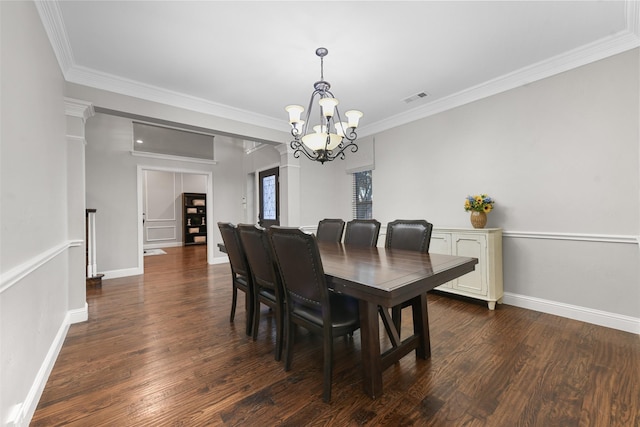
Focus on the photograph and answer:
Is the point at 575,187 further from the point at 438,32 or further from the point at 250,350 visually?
the point at 250,350

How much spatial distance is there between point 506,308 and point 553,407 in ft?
5.54

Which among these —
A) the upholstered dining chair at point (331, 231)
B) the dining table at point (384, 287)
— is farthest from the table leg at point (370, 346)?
the upholstered dining chair at point (331, 231)

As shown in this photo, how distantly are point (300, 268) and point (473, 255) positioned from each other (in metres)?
2.39

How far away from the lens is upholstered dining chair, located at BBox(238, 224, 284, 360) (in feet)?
6.38

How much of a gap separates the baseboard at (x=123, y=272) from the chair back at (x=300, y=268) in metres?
4.33

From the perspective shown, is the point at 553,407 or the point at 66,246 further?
the point at 66,246

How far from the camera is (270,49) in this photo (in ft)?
8.13

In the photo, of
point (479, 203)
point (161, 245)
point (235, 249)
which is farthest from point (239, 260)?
point (161, 245)

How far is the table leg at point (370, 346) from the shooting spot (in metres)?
1.56

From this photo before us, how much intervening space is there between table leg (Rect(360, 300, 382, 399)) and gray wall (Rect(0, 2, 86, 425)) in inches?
66.0

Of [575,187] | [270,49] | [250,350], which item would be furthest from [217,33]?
[575,187]

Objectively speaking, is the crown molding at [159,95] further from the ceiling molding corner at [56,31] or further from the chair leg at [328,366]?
the chair leg at [328,366]

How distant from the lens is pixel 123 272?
471cm

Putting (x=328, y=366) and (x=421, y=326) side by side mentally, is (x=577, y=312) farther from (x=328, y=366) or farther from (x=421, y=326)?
(x=328, y=366)
